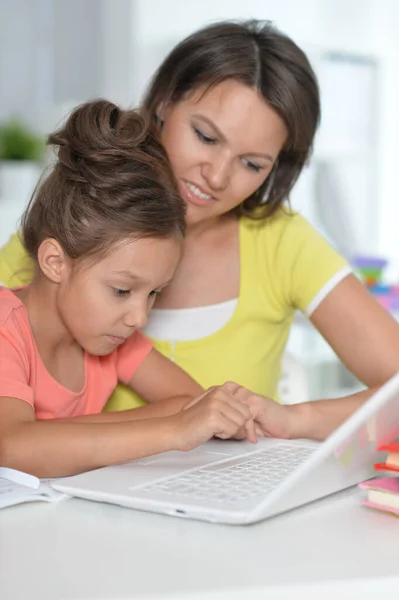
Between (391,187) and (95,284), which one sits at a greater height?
(95,284)

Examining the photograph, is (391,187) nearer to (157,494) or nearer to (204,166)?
(204,166)

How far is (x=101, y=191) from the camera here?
1314mm

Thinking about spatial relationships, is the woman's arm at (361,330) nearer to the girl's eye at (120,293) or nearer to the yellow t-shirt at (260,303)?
the yellow t-shirt at (260,303)

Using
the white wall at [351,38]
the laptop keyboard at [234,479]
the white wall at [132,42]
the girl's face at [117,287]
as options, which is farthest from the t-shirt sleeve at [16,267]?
the white wall at [351,38]

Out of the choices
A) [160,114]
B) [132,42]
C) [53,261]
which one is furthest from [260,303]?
[132,42]

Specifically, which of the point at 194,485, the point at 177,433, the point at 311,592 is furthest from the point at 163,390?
the point at 311,592

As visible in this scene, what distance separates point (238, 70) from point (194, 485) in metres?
0.82

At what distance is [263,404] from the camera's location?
50.6 inches

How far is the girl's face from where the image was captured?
4.23 feet

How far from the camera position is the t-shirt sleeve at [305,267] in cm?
163

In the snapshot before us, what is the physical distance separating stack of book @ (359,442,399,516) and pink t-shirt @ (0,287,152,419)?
19.7 inches

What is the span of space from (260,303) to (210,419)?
0.62 m

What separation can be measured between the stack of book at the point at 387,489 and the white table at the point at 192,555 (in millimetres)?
14

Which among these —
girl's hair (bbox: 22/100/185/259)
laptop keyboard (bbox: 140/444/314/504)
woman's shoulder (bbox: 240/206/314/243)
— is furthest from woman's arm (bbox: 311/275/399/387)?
laptop keyboard (bbox: 140/444/314/504)
